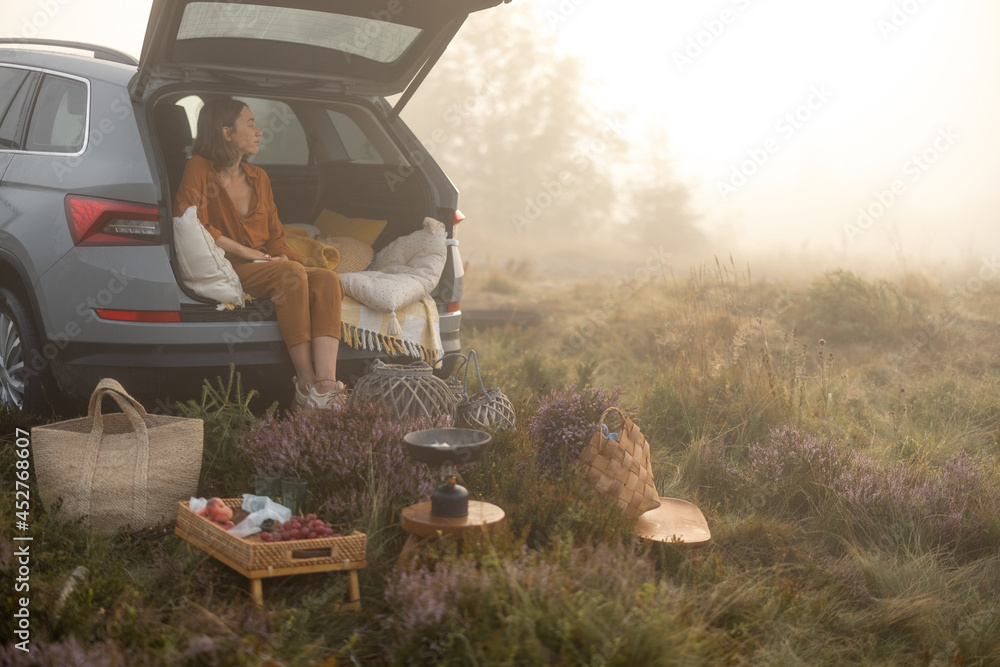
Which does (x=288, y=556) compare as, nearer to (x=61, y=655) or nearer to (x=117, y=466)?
(x=61, y=655)

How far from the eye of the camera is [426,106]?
25719 mm

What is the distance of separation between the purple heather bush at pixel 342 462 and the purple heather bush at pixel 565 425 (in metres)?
0.75

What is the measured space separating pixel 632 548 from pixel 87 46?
475 cm

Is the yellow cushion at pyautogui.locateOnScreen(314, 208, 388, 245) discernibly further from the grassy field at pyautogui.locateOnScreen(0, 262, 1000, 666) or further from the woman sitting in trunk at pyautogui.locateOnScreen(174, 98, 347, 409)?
the grassy field at pyautogui.locateOnScreen(0, 262, 1000, 666)

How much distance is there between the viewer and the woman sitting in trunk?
4.34m

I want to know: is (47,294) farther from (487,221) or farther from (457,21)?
(487,221)

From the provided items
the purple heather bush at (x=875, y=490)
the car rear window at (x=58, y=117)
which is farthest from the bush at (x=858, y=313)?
the car rear window at (x=58, y=117)

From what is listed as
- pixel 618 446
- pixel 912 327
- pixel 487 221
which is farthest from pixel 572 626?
pixel 487 221

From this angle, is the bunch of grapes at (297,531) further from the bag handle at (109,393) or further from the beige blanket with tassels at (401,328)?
the beige blanket with tassels at (401,328)

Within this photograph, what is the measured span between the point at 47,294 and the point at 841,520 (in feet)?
12.5

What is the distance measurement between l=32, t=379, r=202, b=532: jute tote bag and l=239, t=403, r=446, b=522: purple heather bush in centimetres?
30

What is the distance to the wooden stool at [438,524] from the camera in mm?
3021

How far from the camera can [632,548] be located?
3.21 metres
